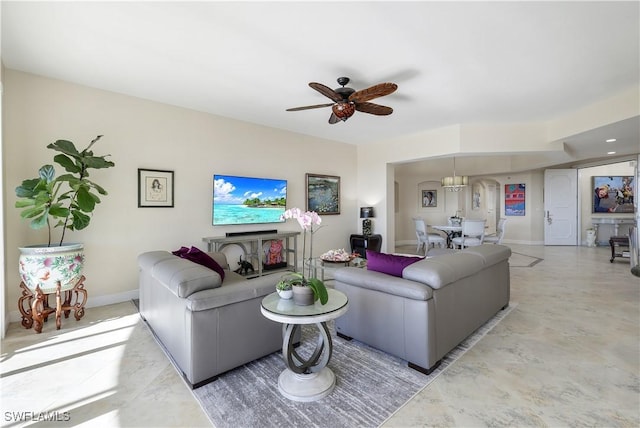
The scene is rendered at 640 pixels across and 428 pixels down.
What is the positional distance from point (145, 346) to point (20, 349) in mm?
1029

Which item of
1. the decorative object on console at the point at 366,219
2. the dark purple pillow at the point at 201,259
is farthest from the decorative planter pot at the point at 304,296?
the decorative object on console at the point at 366,219

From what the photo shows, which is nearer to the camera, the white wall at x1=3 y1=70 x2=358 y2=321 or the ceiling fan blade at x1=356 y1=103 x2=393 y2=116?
the white wall at x1=3 y1=70 x2=358 y2=321

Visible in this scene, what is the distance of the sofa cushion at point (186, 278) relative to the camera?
1848mm

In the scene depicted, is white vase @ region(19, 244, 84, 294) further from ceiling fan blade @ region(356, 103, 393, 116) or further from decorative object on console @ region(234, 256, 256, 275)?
ceiling fan blade @ region(356, 103, 393, 116)

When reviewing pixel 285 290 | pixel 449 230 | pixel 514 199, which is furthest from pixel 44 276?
pixel 514 199

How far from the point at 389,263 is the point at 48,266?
10.3ft

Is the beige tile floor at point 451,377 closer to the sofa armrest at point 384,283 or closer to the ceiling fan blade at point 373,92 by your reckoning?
the sofa armrest at point 384,283

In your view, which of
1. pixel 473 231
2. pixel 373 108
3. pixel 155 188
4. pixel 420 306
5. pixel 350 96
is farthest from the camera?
pixel 473 231

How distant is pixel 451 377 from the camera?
1979 mm

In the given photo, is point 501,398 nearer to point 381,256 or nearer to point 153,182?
point 381,256

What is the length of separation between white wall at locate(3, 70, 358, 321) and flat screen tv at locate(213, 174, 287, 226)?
0.46ft

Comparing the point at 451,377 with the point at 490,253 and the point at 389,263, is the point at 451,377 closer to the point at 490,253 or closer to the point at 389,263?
the point at 389,263

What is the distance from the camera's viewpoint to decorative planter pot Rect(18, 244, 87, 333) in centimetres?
264

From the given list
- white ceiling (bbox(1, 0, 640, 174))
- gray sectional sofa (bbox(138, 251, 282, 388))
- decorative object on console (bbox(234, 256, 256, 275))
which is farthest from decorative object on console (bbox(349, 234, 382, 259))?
gray sectional sofa (bbox(138, 251, 282, 388))
